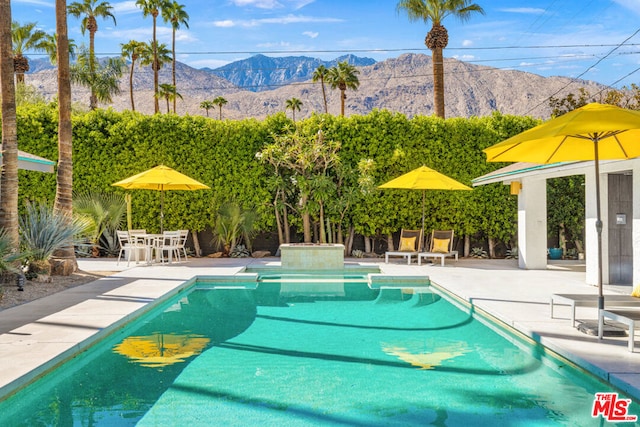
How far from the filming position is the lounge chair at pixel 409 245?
14367 millimetres

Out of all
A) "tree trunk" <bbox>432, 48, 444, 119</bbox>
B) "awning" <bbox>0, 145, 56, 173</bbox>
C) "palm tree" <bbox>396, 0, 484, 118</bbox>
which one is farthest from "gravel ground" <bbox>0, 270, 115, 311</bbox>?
"palm tree" <bbox>396, 0, 484, 118</bbox>

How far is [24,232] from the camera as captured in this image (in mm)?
10297

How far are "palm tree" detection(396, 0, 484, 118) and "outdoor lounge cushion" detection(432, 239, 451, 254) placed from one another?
872 centimetres

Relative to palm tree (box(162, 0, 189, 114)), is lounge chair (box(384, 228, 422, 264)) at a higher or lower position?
lower

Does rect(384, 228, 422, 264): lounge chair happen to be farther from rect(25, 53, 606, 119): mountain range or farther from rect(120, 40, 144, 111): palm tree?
rect(25, 53, 606, 119): mountain range

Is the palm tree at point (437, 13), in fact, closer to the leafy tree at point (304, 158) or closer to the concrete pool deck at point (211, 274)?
the leafy tree at point (304, 158)

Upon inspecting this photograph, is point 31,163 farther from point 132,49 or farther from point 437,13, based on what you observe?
point 132,49

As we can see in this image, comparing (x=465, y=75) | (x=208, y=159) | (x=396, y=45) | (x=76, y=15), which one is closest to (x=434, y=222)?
(x=208, y=159)

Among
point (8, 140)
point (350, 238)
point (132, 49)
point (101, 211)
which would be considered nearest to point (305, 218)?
point (350, 238)

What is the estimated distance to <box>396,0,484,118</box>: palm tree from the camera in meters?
21.6

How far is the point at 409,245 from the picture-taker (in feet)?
48.7

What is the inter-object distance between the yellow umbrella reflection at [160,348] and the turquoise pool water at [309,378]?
12 mm

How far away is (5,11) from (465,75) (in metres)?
137

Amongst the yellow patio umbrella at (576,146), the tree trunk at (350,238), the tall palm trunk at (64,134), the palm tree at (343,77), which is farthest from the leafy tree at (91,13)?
the yellow patio umbrella at (576,146)
